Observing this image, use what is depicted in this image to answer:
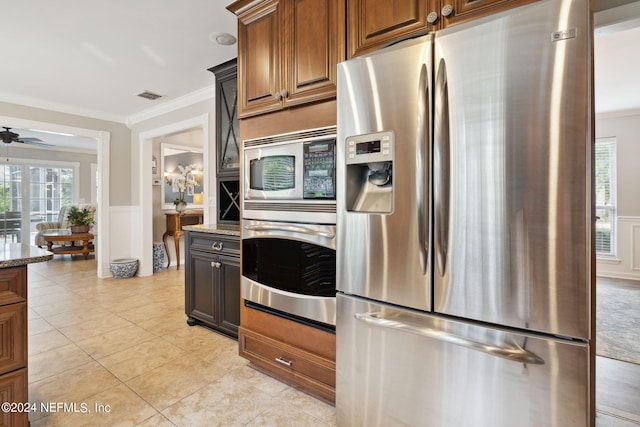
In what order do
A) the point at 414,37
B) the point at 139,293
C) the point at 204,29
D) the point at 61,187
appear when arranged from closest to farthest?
1. the point at 414,37
2. the point at 204,29
3. the point at 139,293
4. the point at 61,187

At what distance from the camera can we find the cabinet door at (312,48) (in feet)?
5.32

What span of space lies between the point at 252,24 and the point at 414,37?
114 centimetres

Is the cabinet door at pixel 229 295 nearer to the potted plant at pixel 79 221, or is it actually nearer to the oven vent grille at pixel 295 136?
the oven vent grille at pixel 295 136

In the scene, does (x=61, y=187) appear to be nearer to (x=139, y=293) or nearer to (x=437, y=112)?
(x=139, y=293)

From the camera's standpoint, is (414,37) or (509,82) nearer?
(509,82)

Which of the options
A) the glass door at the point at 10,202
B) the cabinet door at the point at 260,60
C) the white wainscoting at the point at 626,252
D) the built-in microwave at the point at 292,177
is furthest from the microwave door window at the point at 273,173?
the glass door at the point at 10,202

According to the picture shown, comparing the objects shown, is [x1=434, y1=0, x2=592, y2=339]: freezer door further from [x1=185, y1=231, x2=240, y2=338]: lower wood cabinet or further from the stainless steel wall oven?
[x1=185, y1=231, x2=240, y2=338]: lower wood cabinet

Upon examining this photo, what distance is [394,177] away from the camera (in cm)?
129

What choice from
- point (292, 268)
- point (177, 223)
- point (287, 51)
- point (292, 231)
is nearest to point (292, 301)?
point (292, 268)

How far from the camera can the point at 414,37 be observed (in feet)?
4.43

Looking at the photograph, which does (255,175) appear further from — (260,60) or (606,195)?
(606,195)

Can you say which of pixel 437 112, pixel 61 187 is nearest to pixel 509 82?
pixel 437 112

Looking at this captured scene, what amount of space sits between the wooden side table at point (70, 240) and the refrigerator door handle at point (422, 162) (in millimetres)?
7298

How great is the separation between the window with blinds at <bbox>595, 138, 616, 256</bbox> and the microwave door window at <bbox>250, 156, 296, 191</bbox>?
5.53m
